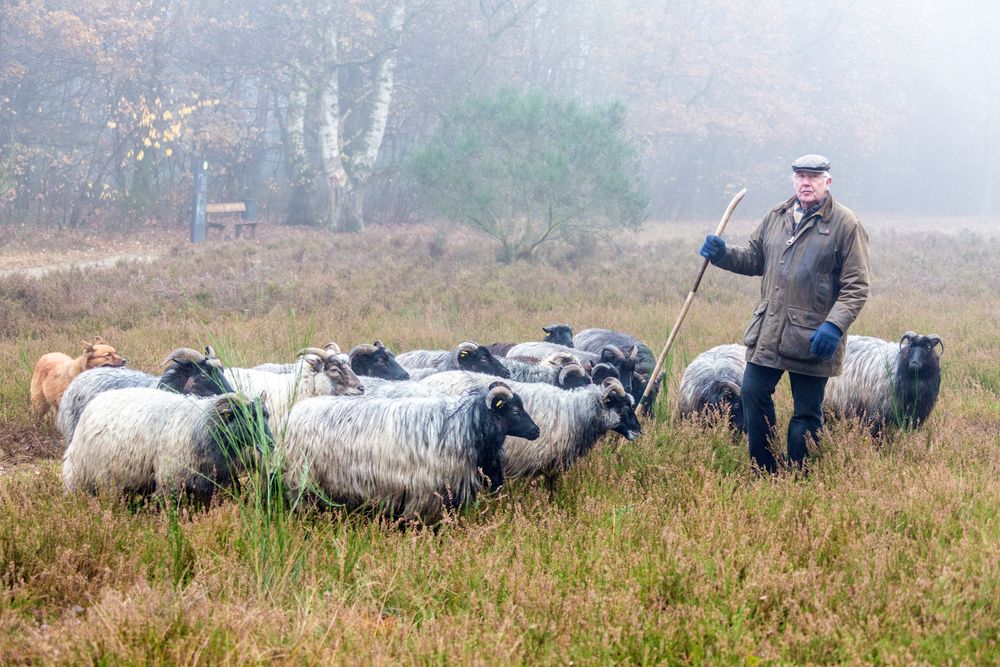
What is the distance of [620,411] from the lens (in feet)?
22.0

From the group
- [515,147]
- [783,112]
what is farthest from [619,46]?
[515,147]

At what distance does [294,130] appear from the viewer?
27.1 m

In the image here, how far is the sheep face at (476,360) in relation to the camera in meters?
8.27

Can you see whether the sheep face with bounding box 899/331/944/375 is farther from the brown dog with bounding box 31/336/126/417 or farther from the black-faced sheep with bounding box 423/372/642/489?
the brown dog with bounding box 31/336/126/417

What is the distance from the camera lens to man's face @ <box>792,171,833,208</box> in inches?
240

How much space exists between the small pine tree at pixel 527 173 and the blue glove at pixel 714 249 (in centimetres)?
1400

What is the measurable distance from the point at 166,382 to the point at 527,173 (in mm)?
14366

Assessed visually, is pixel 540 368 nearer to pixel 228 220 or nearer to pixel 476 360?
→ pixel 476 360

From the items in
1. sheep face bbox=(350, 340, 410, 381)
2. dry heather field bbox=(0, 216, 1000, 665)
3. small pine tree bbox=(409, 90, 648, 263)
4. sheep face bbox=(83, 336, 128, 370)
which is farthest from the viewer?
small pine tree bbox=(409, 90, 648, 263)

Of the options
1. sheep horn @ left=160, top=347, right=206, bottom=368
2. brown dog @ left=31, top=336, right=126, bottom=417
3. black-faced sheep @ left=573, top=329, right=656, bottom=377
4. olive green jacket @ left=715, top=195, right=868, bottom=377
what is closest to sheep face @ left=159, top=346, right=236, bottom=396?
sheep horn @ left=160, top=347, right=206, bottom=368

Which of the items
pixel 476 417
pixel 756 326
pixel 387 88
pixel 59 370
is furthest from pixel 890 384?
pixel 387 88

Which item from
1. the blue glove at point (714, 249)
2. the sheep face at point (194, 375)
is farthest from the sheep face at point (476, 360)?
the blue glove at point (714, 249)

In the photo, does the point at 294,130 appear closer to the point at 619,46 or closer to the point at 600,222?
the point at 600,222

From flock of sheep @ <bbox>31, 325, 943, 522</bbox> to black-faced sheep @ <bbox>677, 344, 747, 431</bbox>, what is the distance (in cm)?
2
